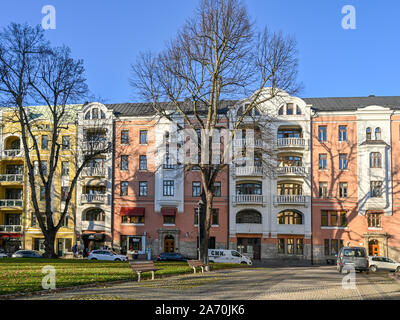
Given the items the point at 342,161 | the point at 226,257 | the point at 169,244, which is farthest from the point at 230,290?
the point at 342,161

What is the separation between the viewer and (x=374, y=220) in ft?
146

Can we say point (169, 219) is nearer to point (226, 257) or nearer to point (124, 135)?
→ point (226, 257)

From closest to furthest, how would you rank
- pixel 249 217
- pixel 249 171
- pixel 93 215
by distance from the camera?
pixel 249 171
pixel 249 217
pixel 93 215

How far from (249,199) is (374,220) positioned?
12.0m

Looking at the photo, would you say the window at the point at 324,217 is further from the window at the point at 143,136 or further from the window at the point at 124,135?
the window at the point at 124,135

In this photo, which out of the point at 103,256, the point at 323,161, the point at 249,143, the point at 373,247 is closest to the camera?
the point at 103,256

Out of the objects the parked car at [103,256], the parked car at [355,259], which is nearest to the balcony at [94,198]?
the parked car at [103,256]

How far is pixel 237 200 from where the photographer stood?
45.9 m

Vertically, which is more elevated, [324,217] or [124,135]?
[124,135]

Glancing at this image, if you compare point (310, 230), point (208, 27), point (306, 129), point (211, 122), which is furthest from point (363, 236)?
point (208, 27)

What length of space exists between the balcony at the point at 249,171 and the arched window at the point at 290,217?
4607mm

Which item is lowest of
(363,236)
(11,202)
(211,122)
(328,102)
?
(363,236)
